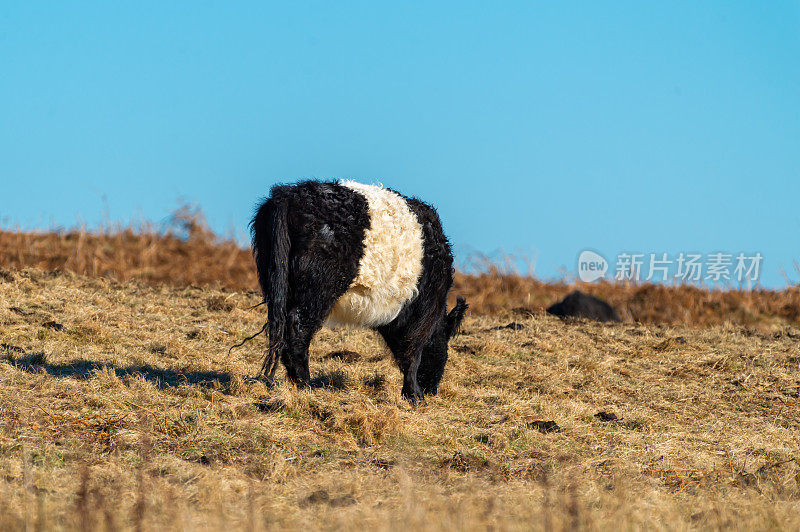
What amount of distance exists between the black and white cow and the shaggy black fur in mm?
5867

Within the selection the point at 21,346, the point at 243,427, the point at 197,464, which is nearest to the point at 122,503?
the point at 197,464

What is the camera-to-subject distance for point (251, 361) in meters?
9.06

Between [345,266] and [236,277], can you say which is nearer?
[345,266]

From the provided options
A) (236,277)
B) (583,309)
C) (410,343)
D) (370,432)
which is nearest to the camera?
(370,432)

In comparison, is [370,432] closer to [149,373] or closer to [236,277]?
[149,373]

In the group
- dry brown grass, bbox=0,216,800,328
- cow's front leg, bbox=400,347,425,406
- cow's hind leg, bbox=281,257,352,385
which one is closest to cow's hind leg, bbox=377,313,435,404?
cow's front leg, bbox=400,347,425,406

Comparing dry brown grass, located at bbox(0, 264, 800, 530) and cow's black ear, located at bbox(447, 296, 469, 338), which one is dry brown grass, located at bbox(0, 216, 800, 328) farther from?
cow's black ear, located at bbox(447, 296, 469, 338)

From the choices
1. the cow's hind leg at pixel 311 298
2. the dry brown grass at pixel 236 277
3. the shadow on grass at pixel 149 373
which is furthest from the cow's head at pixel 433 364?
the dry brown grass at pixel 236 277

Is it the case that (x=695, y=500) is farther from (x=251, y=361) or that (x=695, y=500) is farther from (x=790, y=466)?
(x=251, y=361)

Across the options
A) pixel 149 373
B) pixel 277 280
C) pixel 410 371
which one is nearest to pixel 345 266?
pixel 277 280

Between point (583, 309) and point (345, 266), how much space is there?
723cm

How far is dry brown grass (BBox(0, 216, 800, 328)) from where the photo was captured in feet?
45.9

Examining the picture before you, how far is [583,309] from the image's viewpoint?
13398 millimetres

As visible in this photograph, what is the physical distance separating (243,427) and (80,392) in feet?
5.39
